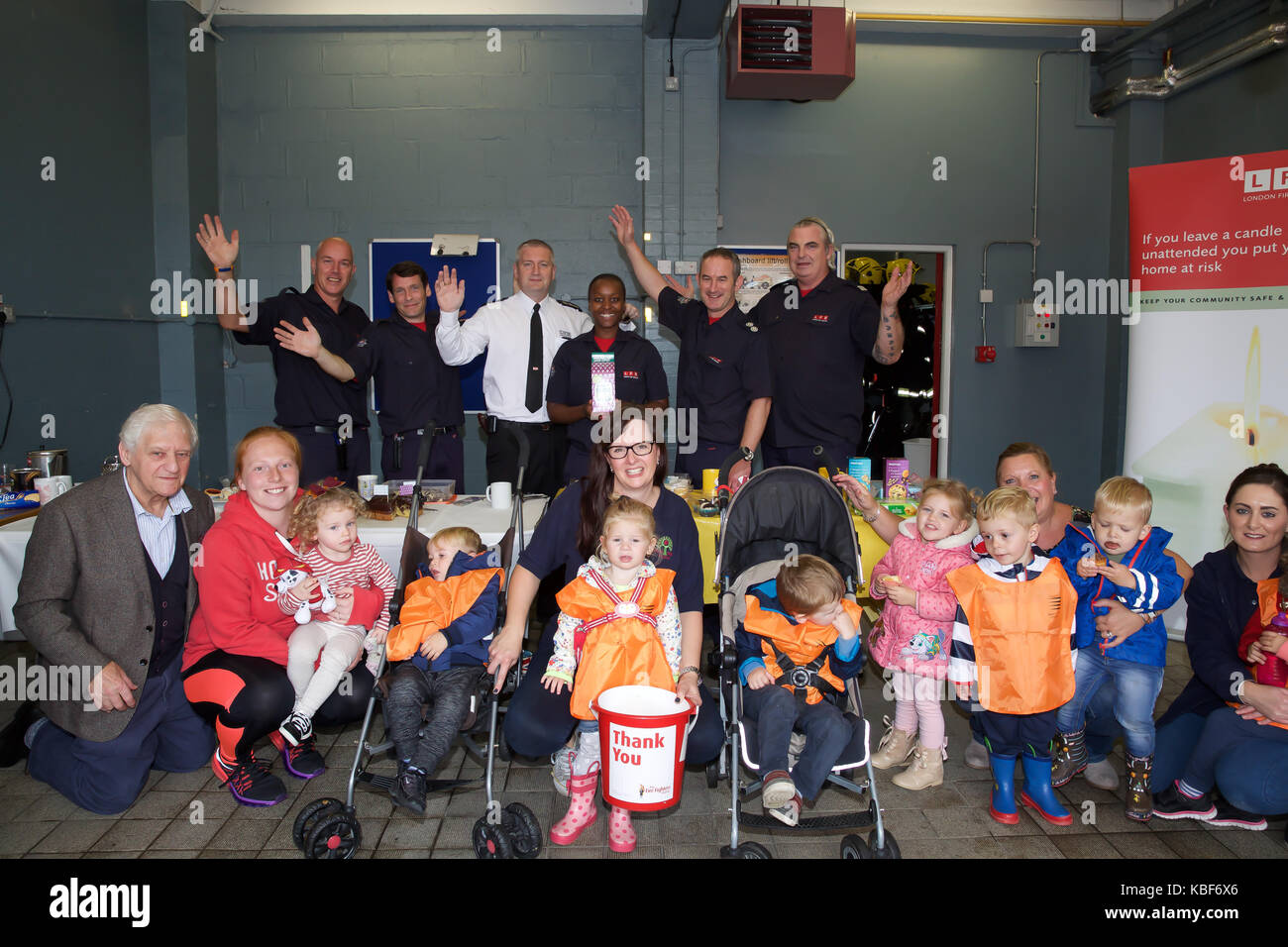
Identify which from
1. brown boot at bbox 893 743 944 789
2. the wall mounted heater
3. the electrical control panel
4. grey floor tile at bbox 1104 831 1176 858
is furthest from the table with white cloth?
the electrical control panel

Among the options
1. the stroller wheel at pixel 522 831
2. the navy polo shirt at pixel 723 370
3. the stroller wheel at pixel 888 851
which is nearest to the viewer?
the stroller wheel at pixel 888 851

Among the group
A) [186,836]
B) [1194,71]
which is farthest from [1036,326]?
[186,836]

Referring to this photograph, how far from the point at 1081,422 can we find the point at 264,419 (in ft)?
22.1

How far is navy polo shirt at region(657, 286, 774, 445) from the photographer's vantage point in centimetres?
493

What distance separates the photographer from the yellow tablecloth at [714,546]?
13.0ft

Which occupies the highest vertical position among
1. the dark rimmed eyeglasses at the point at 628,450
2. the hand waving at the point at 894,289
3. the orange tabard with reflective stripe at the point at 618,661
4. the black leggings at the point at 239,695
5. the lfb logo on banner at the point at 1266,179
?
the lfb logo on banner at the point at 1266,179

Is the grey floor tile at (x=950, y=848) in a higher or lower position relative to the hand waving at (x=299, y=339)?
lower

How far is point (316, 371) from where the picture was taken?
5180 mm

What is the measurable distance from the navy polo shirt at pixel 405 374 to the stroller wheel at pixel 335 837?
2.83 meters

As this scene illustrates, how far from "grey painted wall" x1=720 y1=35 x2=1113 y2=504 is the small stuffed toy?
4686mm

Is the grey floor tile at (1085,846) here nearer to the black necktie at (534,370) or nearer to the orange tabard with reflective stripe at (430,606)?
the orange tabard with reflective stripe at (430,606)

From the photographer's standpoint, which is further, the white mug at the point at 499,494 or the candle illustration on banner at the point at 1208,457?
the candle illustration on banner at the point at 1208,457

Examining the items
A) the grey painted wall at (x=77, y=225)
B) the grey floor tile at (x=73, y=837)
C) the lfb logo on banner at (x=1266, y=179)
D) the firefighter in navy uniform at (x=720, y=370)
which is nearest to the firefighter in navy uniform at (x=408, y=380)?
the firefighter in navy uniform at (x=720, y=370)

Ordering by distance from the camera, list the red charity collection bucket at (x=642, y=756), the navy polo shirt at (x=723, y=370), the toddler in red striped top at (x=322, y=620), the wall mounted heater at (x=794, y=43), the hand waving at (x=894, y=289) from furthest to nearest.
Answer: the wall mounted heater at (x=794, y=43), the navy polo shirt at (x=723, y=370), the hand waving at (x=894, y=289), the toddler in red striped top at (x=322, y=620), the red charity collection bucket at (x=642, y=756)
